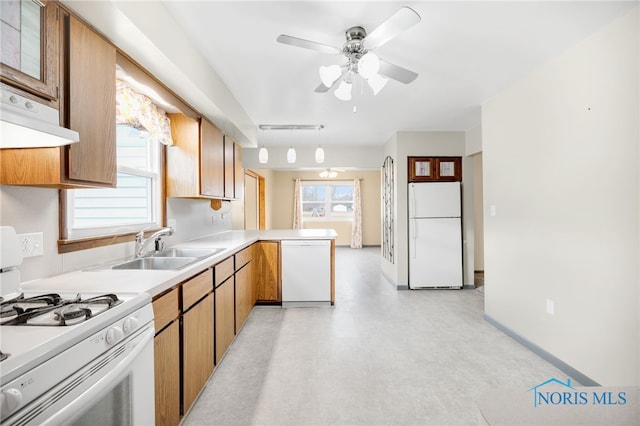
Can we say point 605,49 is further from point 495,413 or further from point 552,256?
point 495,413

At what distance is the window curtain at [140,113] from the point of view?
6.66 feet

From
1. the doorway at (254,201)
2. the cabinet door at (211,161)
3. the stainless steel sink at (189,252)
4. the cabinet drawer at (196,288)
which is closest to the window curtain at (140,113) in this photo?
the cabinet door at (211,161)

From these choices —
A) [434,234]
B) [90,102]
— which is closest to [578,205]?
[434,234]

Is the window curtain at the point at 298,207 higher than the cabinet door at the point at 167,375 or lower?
higher

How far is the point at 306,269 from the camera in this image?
381 centimetres

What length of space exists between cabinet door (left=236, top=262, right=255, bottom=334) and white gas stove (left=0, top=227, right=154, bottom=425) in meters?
1.68

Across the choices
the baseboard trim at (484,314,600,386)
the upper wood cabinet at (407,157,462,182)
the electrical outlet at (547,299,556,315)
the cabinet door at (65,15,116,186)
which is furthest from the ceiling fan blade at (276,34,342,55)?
the upper wood cabinet at (407,157,462,182)

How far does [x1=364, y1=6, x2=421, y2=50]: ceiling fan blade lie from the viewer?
4.79 ft

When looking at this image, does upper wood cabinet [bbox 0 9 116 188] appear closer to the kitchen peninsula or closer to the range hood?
the range hood

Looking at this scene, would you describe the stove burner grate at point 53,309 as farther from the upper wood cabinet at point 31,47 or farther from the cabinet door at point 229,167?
the cabinet door at point 229,167

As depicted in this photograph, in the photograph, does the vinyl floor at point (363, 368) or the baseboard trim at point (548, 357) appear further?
the baseboard trim at point (548, 357)

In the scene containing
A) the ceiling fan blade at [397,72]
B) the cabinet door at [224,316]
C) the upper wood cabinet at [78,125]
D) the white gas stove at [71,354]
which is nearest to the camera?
the white gas stove at [71,354]

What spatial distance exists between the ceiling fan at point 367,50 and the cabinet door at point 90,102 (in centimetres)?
91

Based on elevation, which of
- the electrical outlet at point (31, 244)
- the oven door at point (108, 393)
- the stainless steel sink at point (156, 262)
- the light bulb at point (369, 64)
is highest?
the light bulb at point (369, 64)
